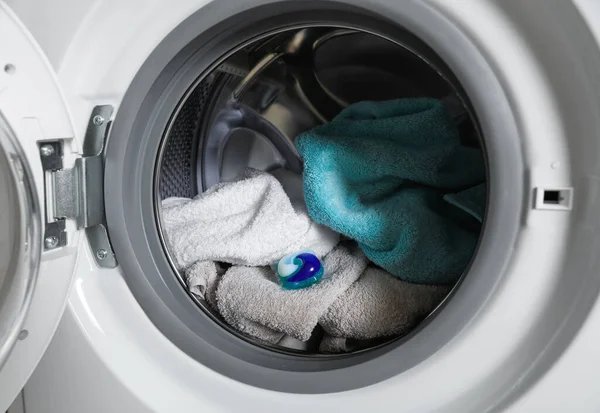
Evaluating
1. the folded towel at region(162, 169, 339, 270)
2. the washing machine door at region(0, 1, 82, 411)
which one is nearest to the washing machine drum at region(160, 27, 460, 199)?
the folded towel at region(162, 169, 339, 270)

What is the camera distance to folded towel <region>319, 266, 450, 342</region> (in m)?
0.73

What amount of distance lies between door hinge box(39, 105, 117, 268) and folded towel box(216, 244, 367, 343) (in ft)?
0.62

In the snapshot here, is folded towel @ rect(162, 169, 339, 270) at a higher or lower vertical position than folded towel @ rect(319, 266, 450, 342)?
higher

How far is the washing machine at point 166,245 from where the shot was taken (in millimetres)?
528

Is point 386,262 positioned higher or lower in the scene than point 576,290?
higher

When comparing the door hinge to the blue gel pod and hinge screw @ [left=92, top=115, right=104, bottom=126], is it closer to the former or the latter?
hinge screw @ [left=92, top=115, right=104, bottom=126]

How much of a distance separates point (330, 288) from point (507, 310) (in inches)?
10.8

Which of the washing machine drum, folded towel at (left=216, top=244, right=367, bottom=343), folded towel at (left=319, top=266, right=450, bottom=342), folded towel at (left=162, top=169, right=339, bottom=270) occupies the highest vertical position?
the washing machine drum

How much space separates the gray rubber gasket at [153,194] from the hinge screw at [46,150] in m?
0.08

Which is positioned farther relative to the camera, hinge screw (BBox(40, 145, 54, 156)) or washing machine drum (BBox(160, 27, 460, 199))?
washing machine drum (BBox(160, 27, 460, 199))

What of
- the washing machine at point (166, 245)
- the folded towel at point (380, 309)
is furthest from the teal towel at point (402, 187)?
the washing machine at point (166, 245)

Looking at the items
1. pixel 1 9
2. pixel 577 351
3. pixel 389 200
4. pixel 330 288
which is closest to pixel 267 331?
pixel 330 288

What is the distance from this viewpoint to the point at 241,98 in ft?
3.25

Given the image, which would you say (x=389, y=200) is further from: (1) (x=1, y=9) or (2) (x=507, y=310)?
(1) (x=1, y=9)
